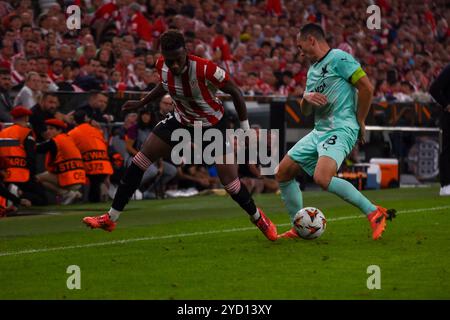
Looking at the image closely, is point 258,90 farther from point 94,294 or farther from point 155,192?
point 94,294

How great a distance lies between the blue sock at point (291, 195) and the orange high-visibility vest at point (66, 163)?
6696 mm

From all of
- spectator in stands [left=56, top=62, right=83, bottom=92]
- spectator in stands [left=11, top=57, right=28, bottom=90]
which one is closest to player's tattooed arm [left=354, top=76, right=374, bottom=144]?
spectator in stands [left=56, top=62, right=83, bottom=92]

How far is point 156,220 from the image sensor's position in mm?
14438

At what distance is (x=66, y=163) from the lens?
16953mm

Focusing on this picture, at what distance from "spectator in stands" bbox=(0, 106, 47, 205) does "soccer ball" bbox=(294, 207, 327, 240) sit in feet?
21.9

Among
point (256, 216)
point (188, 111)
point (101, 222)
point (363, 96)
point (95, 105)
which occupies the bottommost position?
point (95, 105)

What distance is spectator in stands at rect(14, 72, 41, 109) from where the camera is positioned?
675 inches

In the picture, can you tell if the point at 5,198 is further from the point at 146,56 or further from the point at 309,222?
the point at 146,56

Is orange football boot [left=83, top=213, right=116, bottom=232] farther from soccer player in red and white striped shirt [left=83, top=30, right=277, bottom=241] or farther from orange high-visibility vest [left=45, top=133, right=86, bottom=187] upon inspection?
orange high-visibility vest [left=45, top=133, right=86, bottom=187]

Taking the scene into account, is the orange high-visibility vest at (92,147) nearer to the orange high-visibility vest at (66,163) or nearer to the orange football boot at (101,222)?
the orange high-visibility vest at (66,163)

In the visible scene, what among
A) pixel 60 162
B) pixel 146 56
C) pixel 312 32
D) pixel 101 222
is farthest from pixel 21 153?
pixel 312 32

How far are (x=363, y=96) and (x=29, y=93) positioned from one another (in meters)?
8.26

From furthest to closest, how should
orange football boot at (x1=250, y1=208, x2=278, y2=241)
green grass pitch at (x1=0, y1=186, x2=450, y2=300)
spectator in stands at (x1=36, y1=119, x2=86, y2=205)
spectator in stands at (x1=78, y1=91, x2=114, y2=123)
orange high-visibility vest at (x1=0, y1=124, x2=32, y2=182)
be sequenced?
spectator in stands at (x1=78, y1=91, x2=114, y2=123) < spectator in stands at (x1=36, y1=119, x2=86, y2=205) < orange high-visibility vest at (x1=0, y1=124, x2=32, y2=182) < orange football boot at (x1=250, y1=208, x2=278, y2=241) < green grass pitch at (x1=0, y1=186, x2=450, y2=300)
